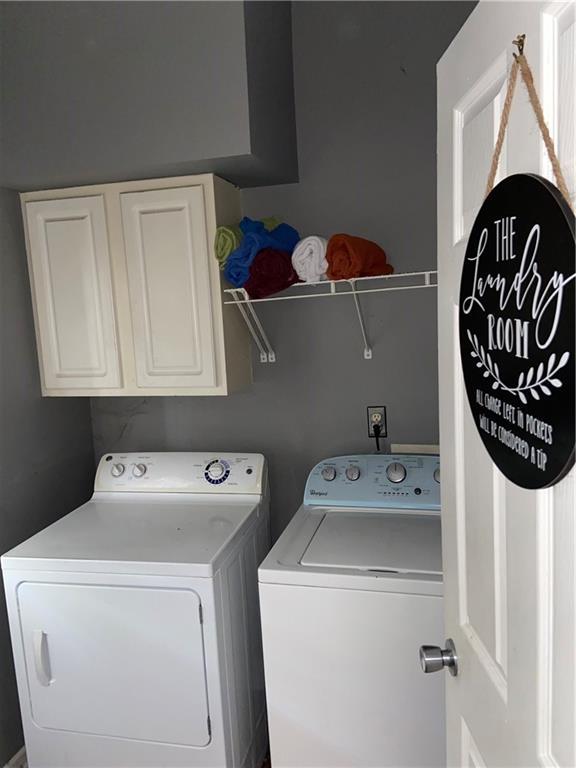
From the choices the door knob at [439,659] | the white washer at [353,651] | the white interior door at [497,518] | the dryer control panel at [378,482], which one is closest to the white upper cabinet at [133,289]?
the dryer control panel at [378,482]

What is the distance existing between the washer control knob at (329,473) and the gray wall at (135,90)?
3.63 ft

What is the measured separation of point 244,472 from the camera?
86.6 inches

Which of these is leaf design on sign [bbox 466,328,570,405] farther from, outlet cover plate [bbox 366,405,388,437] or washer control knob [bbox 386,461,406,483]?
outlet cover plate [bbox 366,405,388,437]

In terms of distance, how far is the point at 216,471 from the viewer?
7.29 ft

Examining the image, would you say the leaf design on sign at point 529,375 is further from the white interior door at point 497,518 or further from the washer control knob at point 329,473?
the washer control knob at point 329,473

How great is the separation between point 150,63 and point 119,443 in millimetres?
1520

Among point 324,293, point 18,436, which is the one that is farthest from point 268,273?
point 18,436

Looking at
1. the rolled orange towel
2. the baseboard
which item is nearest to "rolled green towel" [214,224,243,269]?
the rolled orange towel

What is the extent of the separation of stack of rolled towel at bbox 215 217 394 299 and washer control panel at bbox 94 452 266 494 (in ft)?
2.23

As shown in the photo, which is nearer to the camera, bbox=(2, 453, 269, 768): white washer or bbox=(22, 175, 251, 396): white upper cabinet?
bbox=(2, 453, 269, 768): white washer

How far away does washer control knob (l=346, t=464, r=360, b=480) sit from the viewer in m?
2.09

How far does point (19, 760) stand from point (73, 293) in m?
1.70

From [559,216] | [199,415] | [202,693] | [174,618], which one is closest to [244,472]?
[199,415]

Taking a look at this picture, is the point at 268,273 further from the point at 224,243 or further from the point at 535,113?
the point at 535,113
